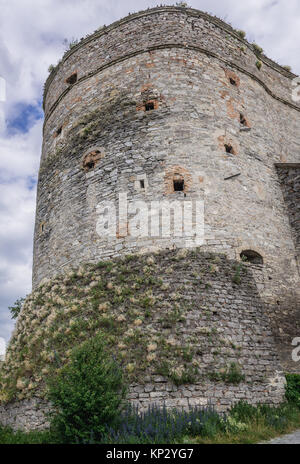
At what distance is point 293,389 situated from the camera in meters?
6.43

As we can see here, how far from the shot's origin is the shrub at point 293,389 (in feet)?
20.6

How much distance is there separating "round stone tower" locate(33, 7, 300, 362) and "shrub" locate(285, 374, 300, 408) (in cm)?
115

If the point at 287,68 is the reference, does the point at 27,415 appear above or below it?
below

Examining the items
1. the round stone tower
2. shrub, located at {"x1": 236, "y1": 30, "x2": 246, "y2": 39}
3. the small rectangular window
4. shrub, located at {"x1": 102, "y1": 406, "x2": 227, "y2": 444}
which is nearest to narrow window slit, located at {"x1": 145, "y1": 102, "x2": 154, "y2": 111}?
the round stone tower

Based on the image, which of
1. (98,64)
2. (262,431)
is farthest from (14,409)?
(98,64)

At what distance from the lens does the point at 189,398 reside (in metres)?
5.59

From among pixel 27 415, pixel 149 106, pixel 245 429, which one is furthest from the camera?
pixel 149 106

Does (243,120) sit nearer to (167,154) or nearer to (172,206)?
(167,154)

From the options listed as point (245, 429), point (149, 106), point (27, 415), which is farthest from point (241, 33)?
point (27, 415)

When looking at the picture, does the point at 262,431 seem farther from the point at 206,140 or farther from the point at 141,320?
the point at 206,140

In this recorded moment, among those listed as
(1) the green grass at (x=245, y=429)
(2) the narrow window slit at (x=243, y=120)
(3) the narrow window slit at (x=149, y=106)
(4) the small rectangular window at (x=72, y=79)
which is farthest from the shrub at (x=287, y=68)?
(1) the green grass at (x=245, y=429)

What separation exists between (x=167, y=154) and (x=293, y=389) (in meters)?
5.45

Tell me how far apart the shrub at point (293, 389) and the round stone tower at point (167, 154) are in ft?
3.77

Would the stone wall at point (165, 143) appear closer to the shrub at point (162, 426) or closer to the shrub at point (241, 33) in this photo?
the shrub at point (241, 33)
